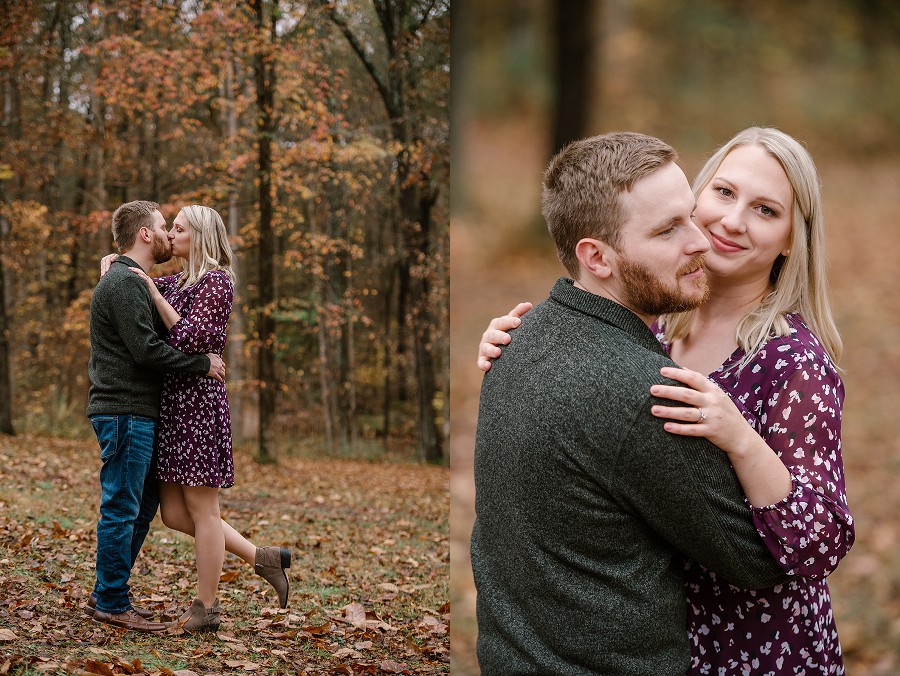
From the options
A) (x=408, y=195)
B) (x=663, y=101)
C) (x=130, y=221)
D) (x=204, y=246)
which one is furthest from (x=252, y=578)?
(x=663, y=101)

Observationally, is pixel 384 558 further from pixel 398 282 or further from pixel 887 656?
pixel 887 656

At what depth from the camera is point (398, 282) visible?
167 inches

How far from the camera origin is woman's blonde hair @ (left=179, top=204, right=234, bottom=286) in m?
3.02

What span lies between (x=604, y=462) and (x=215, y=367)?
1.89 metres

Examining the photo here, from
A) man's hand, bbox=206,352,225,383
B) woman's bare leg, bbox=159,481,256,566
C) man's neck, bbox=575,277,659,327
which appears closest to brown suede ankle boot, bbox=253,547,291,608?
woman's bare leg, bbox=159,481,256,566

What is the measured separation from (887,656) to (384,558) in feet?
8.68

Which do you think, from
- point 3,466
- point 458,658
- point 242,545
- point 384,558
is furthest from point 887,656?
point 3,466

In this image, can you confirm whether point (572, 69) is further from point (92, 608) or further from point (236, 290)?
point (92, 608)

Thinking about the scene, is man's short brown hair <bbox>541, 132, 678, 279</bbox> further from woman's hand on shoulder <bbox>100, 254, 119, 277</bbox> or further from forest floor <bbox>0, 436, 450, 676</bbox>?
forest floor <bbox>0, 436, 450, 676</bbox>

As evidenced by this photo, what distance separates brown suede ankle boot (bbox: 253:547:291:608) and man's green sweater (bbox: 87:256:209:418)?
2.27 ft

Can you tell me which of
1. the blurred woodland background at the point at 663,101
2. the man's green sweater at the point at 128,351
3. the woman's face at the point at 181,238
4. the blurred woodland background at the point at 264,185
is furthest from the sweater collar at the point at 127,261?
the blurred woodland background at the point at 663,101

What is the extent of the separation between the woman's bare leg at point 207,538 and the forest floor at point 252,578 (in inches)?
3.7

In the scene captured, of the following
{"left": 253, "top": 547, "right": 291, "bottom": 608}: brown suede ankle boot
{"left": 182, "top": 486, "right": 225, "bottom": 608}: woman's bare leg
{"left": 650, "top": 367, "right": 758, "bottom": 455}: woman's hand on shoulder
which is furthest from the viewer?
{"left": 253, "top": 547, "right": 291, "bottom": 608}: brown suede ankle boot

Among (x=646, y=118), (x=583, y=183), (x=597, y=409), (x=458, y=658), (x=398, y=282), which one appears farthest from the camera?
(x=646, y=118)
